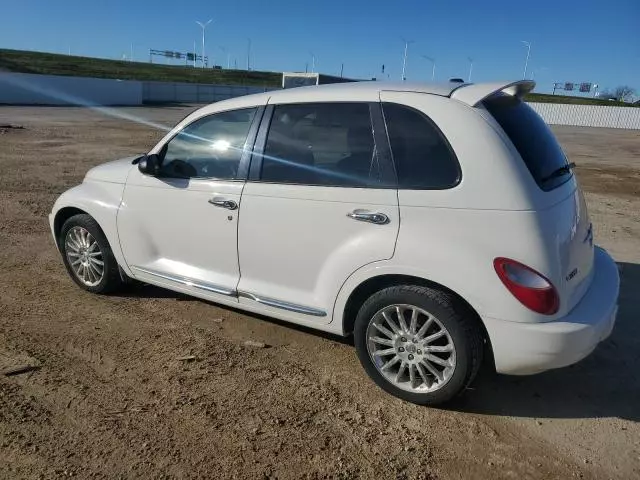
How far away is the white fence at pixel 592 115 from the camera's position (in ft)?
154

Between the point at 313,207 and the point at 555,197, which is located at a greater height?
the point at 555,197

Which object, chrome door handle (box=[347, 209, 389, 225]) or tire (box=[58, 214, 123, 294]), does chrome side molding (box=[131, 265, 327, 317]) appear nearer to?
tire (box=[58, 214, 123, 294])

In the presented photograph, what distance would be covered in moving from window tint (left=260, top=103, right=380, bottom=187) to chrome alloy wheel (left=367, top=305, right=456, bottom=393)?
0.81 meters

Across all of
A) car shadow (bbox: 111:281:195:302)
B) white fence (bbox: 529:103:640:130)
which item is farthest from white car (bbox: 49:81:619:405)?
white fence (bbox: 529:103:640:130)

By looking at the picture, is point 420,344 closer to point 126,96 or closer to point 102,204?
point 102,204

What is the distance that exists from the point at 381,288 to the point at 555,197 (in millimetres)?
1102

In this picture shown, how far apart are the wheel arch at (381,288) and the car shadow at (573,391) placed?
273mm

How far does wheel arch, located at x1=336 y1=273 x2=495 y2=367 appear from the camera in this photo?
2.95 metres

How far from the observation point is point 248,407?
10.3 ft

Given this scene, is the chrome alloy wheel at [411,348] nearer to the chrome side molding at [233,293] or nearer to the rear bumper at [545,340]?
the rear bumper at [545,340]

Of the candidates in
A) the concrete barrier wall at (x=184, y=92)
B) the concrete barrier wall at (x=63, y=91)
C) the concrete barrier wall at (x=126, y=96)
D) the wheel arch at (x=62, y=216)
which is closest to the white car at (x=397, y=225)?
the wheel arch at (x=62, y=216)

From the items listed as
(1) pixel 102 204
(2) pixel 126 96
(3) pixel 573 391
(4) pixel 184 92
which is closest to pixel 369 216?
(3) pixel 573 391

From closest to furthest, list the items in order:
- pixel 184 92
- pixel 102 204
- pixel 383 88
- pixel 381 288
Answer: pixel 381 288
pixel 383 88
pixel 102 204
pixel 184 92

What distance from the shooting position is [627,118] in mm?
47156
